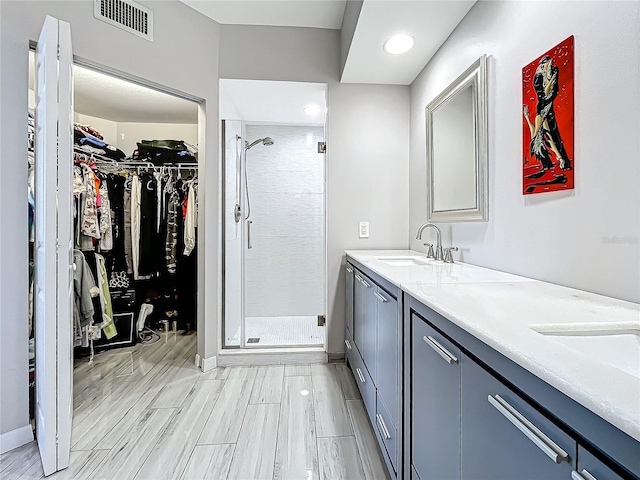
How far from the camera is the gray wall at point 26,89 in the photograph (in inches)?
64.8

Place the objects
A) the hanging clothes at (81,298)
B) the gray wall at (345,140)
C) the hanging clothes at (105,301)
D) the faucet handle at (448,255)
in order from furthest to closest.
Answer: the hanging clothes at (105,301), the gray wall at (345,140), the hanging clothes at (81,298), the faucet handle at (448,255)

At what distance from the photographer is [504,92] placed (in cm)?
151

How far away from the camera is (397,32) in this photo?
1969mm

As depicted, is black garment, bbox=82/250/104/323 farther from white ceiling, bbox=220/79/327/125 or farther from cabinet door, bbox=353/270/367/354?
cabinet door, bbox=353/270/367/354

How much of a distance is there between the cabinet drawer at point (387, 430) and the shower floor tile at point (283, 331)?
1412mm

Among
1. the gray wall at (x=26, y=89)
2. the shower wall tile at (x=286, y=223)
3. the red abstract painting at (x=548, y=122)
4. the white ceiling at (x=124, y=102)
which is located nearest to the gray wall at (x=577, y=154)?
the red abstract painting at (x=548, y=122)

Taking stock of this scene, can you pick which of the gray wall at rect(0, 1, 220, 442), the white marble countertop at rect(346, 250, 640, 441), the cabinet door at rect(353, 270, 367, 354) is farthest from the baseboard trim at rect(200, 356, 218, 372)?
the white marble countertop at rect(346, 250, 640, 441)

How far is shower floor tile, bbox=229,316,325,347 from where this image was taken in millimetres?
3035

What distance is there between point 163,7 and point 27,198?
1490mm

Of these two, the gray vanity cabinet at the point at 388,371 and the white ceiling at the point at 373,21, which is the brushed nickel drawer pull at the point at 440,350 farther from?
the white ceiling at the point at 373,21

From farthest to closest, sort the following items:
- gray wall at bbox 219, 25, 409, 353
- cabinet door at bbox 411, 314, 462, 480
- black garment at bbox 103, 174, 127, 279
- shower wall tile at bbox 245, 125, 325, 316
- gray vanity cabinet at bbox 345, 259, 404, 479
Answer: shower wall tile at bbox 245, 125, 325, 316, black garment at bbox 103, 174, 127, 279, gray wall at bbox 219, 25, 409, 353, gray vanity cabinet at bbox 345, 259, 404, 479, cabinet door at bbox 411, 314, 462, 480

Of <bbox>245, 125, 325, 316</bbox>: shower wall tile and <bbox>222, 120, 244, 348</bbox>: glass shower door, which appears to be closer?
<bbox>222, 120, 244, 348</bbox>: glass shower door

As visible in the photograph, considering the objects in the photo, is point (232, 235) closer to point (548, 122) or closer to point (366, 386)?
point (366, 386)

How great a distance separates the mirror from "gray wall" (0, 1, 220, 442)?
1.58m
